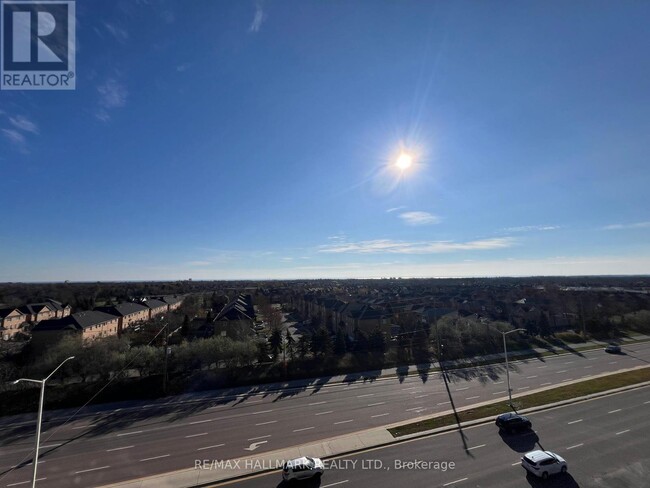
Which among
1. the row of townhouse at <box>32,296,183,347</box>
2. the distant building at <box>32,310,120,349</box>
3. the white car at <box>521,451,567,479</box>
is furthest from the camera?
the row of townhouse at <box>32,296,183,347</box>

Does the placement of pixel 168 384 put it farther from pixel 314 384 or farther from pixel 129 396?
pixel 314 384

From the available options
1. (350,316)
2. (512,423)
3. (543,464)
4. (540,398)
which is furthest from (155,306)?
(543,464)

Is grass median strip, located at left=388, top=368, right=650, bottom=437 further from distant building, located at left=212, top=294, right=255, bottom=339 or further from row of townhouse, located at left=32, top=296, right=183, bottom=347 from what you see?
row of townhouse, located at left=32, top=296, right=183, bottom=347

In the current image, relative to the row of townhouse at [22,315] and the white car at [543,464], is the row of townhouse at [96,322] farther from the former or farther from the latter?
the white car at [543,464]

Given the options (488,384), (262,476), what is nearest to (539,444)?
(488,384)

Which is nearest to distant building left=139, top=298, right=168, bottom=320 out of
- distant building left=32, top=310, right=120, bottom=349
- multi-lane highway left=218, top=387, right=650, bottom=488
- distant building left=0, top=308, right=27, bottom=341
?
distant building left=32, top=310, right=120, bottom=349

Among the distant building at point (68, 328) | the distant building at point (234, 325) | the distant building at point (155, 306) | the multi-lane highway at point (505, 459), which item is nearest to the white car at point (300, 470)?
the multi-lane highway at point (505, 459)

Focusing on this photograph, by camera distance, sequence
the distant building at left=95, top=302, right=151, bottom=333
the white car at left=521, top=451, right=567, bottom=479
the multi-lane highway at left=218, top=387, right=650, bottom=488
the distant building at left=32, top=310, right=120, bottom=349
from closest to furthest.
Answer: the white car at left=521, top=451, right=567, bottom=479, the multi-lane highway at left=218, top=387, right=650, bottom=488, the distant building at left=32, top=310, right=120, bottom=349, the distant building at left=95, top=302, right=151, bottom=333
